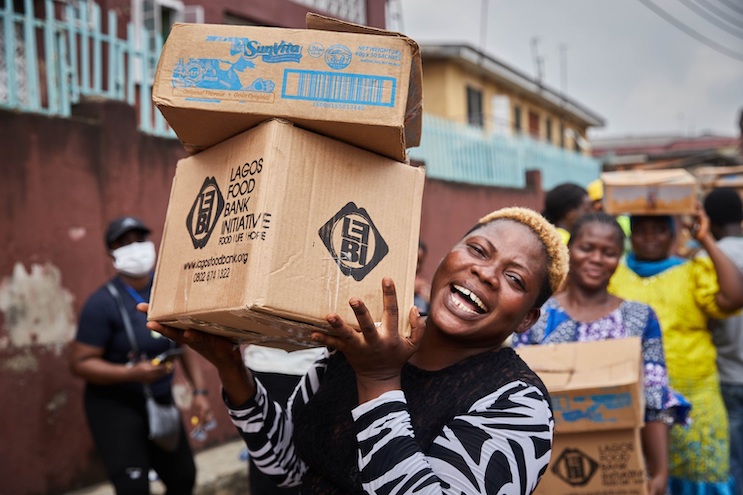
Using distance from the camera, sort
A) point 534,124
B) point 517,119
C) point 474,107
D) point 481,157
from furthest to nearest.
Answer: point 534,124
point 517,119
point 474,107
point 481,157

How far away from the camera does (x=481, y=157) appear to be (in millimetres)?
11859

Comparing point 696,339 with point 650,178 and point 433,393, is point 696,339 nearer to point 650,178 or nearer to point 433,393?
point 650,178

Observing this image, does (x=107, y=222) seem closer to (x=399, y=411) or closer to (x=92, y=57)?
(x=92, y=57)

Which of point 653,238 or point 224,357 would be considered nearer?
point 224,357

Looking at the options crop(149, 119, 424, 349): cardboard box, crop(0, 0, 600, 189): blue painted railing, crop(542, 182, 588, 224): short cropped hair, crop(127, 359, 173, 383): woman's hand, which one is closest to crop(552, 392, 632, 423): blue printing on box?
crop(149, 119, 424, 349): cardboard box

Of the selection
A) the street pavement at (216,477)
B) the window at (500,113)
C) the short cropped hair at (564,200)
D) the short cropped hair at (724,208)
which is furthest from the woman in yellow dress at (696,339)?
the window at (500,113)

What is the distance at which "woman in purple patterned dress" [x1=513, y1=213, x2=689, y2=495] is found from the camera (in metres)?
3.11

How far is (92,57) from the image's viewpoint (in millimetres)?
6234

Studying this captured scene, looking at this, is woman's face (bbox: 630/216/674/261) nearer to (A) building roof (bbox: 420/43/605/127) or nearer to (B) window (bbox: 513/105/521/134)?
(A) building roof (bbox: 420/43/605/127)

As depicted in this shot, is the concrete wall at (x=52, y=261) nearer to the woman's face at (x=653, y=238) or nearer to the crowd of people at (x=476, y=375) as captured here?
the crowd of people at (x=476, y=375)

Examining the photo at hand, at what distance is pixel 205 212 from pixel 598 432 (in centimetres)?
171

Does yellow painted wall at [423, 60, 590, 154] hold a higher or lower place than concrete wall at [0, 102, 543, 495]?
higher

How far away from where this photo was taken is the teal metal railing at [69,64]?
17.7ft

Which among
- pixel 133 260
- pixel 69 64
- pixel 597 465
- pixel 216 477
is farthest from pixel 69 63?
pixel 597 465
